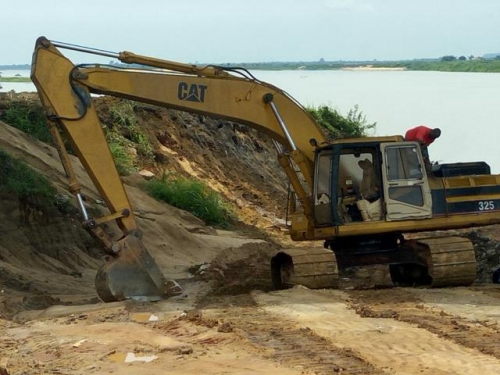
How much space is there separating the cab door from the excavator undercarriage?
624 mm

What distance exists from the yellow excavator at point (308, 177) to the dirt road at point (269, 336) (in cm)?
91

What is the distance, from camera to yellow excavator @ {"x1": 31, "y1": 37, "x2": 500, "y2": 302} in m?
13.0

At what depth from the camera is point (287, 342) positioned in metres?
9.61

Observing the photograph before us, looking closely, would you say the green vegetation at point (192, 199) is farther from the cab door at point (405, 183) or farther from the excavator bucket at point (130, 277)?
the excavator bucket at point (130, 277)

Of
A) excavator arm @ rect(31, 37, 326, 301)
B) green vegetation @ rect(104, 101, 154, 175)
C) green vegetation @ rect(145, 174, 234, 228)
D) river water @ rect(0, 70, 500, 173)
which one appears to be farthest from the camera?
river water @ rect(0, 70, 500, 173)

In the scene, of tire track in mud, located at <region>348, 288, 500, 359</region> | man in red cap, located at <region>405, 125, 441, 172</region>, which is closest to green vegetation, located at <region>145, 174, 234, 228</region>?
man in red cap, located at <region>405, 125, 441, 172</region>

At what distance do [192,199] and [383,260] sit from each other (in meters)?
11.7

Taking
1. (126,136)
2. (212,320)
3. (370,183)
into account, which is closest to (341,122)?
(126,136)

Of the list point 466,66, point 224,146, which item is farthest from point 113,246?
point 466,66

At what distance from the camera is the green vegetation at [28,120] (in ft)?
83.6

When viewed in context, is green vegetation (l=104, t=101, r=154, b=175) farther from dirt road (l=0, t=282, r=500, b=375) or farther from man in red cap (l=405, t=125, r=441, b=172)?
dirt road (l=0, t=282, r=500, b=375)

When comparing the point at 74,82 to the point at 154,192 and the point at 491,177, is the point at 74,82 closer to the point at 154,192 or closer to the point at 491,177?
the point at 491,177

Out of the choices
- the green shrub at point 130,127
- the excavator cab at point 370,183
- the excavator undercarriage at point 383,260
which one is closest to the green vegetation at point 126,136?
the green shrub at point 130,127

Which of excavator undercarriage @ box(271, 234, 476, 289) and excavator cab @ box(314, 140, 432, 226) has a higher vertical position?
excavator cab @ box(314, 140, 432, 226)
